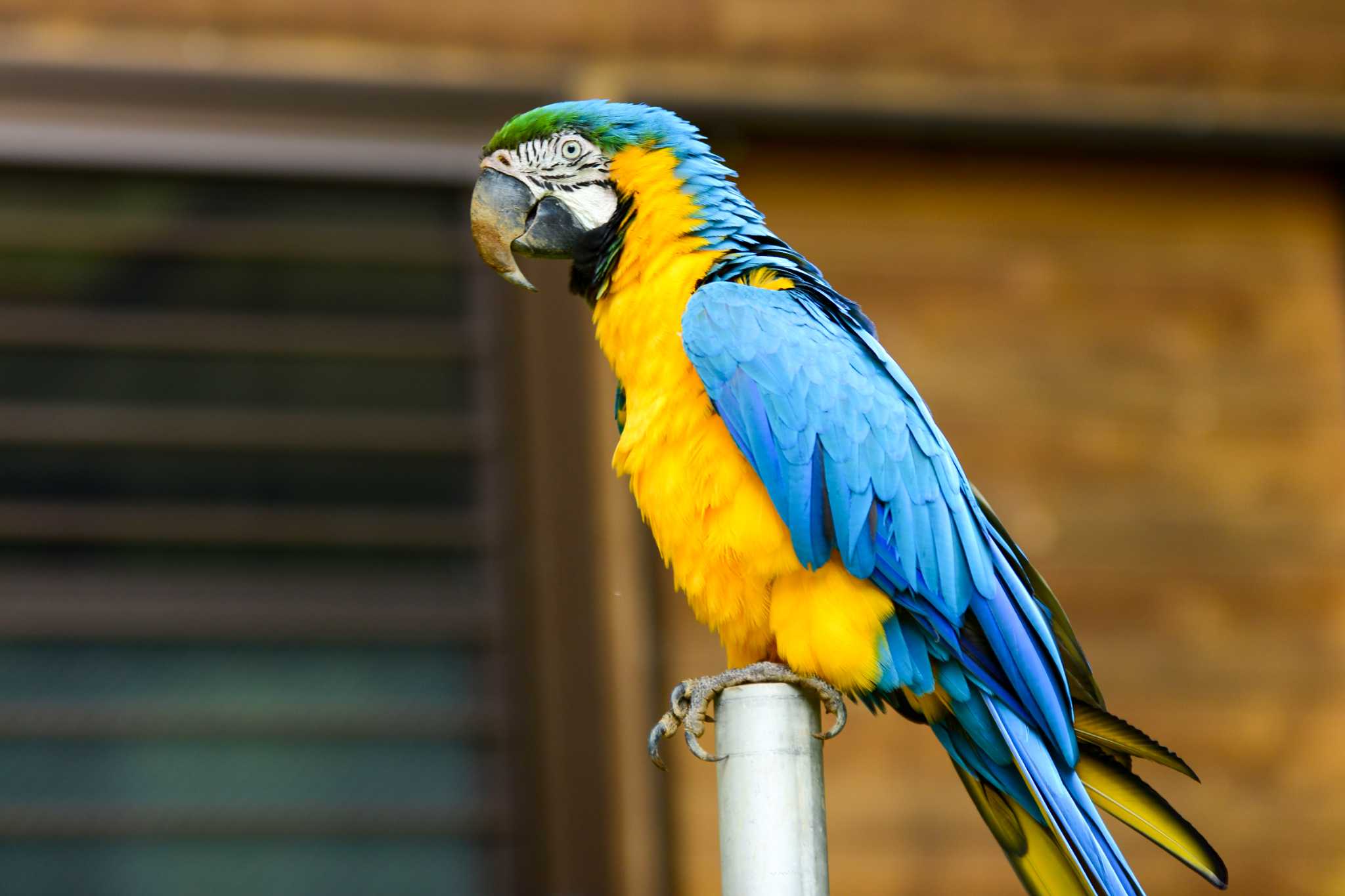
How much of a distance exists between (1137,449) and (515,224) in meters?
2.29

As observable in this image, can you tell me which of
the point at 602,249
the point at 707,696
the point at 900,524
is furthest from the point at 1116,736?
the point at 602,249

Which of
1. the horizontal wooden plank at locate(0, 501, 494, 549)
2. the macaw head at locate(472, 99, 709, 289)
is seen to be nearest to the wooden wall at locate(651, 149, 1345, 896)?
the horizontal wooden plank at locate(0, 501, 494, 549)

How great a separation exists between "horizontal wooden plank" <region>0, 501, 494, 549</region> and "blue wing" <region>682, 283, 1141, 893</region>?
183 cm

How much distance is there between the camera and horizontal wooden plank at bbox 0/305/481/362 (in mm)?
3520

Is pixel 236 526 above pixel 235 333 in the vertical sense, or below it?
below

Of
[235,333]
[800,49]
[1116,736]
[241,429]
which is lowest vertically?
[1116,736]

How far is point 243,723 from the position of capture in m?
3.50

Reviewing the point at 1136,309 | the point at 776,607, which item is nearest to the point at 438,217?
the point at 1136,309

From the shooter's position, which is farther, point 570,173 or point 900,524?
point 570,173

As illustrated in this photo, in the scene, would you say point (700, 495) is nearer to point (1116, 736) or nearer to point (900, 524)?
point (900, 524)

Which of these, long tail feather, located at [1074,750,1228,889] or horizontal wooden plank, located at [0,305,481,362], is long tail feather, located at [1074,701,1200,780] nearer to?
long tail feather, located at [1074,750,1228,889]

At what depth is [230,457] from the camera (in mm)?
3586

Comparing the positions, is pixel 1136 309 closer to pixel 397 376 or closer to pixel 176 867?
pixel 397 376

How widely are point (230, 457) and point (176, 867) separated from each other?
91cm
